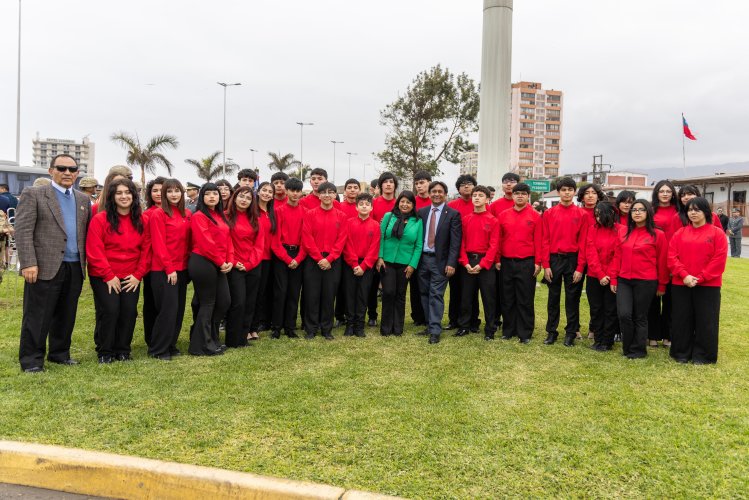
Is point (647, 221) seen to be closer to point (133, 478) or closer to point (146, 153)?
point (133, 478)

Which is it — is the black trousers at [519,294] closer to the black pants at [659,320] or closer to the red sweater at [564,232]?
the red sweater at [564,232]

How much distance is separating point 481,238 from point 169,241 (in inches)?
151

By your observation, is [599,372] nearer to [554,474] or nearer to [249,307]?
[554,474]

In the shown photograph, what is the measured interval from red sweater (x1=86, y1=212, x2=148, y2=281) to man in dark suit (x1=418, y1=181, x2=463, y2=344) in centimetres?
348

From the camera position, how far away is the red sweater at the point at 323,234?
22.0 ft

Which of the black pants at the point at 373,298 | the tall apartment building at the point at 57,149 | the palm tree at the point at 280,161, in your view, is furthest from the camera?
the tall apartment building at the point at 57,149

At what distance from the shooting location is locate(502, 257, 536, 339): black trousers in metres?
6.73

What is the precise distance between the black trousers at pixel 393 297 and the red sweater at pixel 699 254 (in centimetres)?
319

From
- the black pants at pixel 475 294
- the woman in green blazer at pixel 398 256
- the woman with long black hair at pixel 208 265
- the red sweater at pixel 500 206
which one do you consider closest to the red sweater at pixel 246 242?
the woman with long black hair at pixel 208 265

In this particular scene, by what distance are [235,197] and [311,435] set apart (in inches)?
130

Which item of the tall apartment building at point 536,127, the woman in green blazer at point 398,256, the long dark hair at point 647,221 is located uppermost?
the tall apartment building at point 536,127

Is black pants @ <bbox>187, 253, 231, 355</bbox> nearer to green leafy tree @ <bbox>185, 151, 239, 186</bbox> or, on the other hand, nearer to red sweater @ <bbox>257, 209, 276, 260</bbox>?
red sweater @ <bbox>257, 209, 276, 260</bbox>

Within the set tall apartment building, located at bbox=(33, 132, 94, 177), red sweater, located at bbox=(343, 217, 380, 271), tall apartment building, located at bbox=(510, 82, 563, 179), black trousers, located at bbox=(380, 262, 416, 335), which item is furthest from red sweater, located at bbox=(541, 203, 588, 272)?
tall apartment building, located at bbox=(510, 82, 563, 179)

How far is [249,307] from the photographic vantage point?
6.36m
